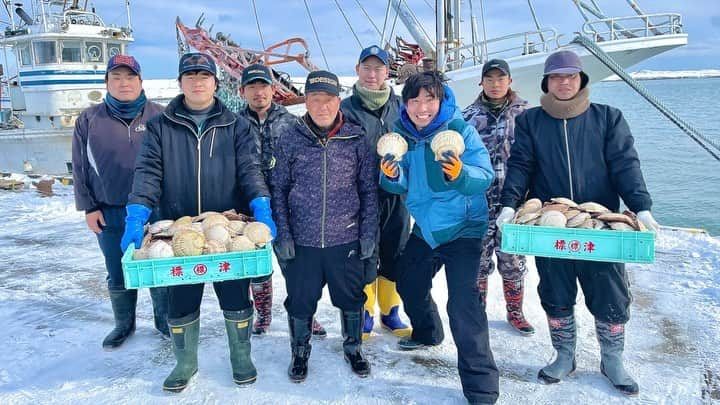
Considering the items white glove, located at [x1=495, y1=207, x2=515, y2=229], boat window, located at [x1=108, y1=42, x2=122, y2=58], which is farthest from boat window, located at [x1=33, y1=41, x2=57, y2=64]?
white glove, located at [x1=495, y1=207, x2=515, y2=229]

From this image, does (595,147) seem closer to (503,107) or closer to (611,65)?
(503,107)

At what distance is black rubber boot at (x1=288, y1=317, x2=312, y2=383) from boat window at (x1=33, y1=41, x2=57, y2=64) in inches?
551

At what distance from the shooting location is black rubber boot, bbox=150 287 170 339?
3.37 m

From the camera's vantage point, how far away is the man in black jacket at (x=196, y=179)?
8.21ft

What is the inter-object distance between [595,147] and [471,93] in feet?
28.8

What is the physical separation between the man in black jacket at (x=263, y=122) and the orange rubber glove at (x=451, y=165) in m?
1.23

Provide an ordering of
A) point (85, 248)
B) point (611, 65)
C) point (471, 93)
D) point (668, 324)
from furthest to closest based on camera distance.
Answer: point (471, 93)
point (611, 65)
point (85, 248)
point (668, 324)

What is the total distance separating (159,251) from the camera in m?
2.19

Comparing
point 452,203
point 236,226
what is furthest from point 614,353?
point 236,226

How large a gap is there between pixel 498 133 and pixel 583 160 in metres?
0.71

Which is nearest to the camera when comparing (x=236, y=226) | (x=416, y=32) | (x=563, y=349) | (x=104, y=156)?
(x=236, y=226)

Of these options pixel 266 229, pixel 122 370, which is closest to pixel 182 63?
pixel 266 229

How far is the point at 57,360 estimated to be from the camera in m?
3.11

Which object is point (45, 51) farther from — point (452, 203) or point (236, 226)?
point (452, 203)
